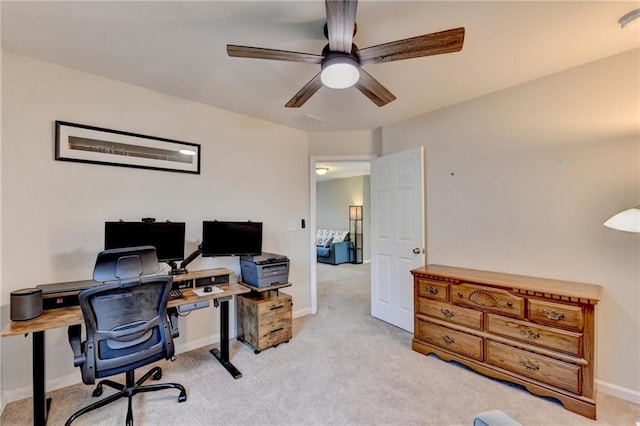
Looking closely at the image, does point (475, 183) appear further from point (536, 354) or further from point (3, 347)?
point (3, 347)

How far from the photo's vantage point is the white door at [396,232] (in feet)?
10.6

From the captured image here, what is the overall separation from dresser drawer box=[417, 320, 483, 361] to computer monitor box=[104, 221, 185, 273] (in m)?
2.35

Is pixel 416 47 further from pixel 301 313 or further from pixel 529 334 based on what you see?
pixel 301 313

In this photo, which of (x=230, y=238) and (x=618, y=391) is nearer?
(x=618, y=391)

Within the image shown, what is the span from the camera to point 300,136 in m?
3.82

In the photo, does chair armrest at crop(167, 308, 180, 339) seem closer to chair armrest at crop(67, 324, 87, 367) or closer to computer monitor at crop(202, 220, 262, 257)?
chair armrest at crop(67, 324, 87, 367)

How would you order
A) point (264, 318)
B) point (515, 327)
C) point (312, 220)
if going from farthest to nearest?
point (312, 220) → point (264, 318) → point (515, 327)

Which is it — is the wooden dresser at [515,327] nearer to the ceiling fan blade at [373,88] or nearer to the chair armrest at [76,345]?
the ceiling fan blade at [373,88]

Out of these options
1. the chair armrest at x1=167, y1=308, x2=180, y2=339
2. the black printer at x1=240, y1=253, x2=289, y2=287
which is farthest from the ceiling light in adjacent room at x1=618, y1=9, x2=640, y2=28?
the chair armrest at x1=167, y1=308, x2=180, y2=339

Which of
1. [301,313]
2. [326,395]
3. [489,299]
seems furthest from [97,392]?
[489,299]

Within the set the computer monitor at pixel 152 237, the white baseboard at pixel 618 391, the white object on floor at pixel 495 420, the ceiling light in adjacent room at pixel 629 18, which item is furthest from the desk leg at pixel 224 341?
the ceiling light in adjacent room at pixel 629 18

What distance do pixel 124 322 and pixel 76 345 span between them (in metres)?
0.30

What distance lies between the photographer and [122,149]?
8.08ft

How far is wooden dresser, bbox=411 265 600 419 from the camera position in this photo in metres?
1.92
